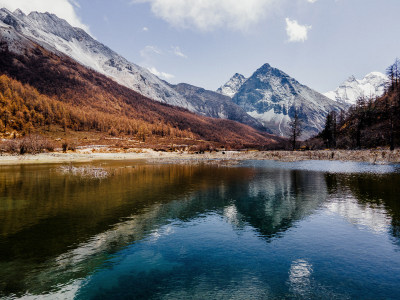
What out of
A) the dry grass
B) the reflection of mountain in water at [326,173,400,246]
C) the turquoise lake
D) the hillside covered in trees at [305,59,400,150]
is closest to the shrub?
the dry grass

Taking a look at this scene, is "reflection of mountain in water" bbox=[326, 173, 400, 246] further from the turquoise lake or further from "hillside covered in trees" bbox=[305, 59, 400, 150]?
"hillside covered in trees" bbox=[305, 59, 400, 150]

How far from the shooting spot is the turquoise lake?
1056 centimetres

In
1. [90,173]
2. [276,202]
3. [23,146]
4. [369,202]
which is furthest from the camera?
[23,146]

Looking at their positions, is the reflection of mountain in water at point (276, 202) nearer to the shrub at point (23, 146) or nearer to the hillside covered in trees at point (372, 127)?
the hillside covered in trees at point (372, 127)

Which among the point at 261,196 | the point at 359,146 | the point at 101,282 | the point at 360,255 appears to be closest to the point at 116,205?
the point at 101,282

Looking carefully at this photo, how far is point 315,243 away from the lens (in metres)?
15.2

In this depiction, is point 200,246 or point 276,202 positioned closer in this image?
point 200,246

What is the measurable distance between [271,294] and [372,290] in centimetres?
425

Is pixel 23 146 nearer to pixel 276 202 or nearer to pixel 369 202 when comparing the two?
pixel 276 202

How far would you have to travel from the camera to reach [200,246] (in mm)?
15062

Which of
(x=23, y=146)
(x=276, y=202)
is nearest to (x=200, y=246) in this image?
(x=276, y=202)

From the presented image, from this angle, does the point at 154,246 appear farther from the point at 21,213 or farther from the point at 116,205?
the point at 21,213

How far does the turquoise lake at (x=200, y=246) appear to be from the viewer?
34.7 ft

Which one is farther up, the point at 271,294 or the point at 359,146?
the point at 359,146
